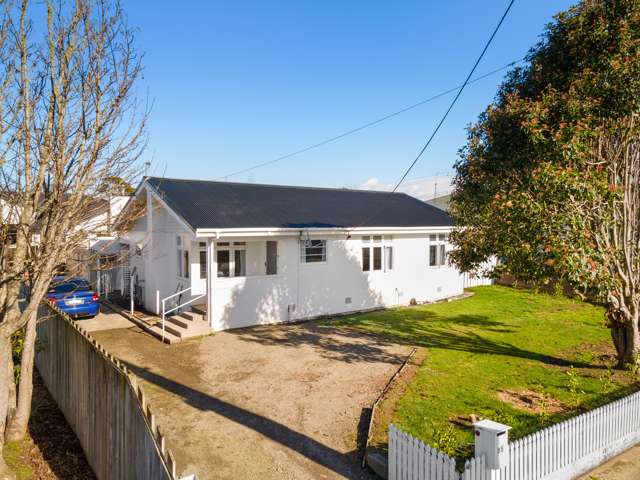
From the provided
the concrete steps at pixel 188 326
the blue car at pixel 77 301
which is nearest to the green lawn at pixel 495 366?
the concrete steps at pixel 188 326

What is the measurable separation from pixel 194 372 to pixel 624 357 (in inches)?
414

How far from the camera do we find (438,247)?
820 inches

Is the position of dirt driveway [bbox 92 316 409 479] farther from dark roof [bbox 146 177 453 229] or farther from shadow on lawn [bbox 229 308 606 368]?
dark roof [bbox 146 177 453 229]

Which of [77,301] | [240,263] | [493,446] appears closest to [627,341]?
[493,446]

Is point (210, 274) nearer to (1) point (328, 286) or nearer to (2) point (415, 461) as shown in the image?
(1) point (328, 286)

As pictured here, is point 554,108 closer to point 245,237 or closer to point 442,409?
point 442,409

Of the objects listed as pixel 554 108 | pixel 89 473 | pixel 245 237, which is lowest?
pixel 89 473

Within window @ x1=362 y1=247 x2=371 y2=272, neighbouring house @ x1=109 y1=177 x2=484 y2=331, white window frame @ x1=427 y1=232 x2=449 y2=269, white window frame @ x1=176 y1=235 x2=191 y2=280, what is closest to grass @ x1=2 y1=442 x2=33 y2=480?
neighbouring house @ x1=109 y1=177 x2=484 y2=331

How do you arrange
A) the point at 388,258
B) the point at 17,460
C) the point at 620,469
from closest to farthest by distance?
1. the point at 620,469
2. the point at 17,460
3. the point at 388,258

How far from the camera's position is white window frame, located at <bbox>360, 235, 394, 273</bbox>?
59.0 feet

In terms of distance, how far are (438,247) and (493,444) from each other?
16367 mm

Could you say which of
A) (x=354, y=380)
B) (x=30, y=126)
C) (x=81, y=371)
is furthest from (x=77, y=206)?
(x=354, y=380)

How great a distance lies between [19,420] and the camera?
732 centimetres

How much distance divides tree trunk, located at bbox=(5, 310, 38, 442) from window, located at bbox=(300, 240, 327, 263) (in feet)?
32.3
